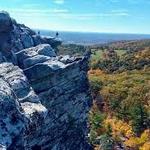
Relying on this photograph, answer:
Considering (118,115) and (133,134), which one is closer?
(133,134)

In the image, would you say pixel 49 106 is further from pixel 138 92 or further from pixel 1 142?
pixel 138 92

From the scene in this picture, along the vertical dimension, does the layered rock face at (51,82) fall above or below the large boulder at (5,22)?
below

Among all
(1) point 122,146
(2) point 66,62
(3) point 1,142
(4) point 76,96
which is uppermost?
(3) point 1,142

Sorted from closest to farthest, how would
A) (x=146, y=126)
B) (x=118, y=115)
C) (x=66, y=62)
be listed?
1. (x=66, y=62)
2. (x=146, y=126)
3. (x=118, y=115)

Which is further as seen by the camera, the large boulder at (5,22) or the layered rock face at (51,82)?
the large boulder at (5,22)

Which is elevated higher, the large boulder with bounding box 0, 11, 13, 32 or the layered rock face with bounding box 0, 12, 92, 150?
the large boulder with bounding box 0, 11, 13, 32

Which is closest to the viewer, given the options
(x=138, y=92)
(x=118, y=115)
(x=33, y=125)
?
(x=33, y=125)

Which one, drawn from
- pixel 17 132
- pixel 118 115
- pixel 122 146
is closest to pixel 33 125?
pixel 17 132

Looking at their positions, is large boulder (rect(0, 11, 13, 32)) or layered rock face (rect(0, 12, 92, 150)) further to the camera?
large boulder (rect(0, 11, 13, 32))

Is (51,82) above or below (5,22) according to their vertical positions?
below

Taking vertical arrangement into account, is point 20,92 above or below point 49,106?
above

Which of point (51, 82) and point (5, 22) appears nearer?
point (51, 82)
